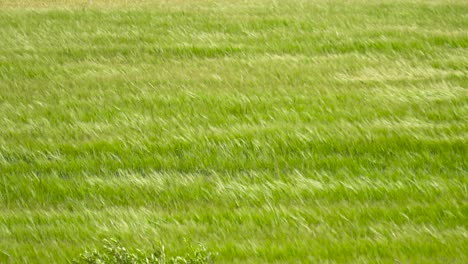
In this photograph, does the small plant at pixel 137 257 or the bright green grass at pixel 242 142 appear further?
the bright green grass at pixel 242 142

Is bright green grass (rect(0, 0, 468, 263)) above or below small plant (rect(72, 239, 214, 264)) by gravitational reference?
below

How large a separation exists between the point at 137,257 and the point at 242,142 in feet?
8.00

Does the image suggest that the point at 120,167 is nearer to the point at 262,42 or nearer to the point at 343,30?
the point at 262,42

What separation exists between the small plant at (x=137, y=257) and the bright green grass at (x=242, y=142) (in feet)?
0.51

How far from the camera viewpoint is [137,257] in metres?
4.69

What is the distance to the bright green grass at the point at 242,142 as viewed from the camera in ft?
17.0

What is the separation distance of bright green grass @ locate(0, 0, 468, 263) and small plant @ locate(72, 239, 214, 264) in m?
0.16

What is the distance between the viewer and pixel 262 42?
11453mm

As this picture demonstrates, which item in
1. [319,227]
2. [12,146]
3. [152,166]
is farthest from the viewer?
[12,146]

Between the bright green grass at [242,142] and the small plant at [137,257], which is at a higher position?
the small plant at [137,257]

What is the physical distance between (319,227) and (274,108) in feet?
9.35

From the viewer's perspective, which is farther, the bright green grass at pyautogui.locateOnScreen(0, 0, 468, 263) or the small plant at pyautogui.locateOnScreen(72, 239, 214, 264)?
the bright green grass at pyautogui.locateOnScreen(0, 0, 468, 263)

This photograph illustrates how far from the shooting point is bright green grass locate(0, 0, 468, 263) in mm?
5195

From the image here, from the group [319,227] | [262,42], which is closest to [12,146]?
[319,227]
